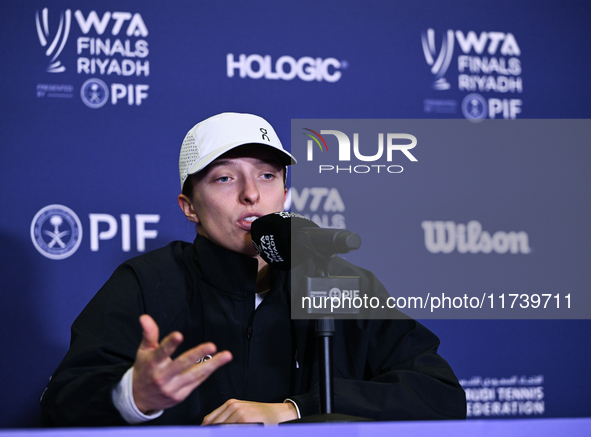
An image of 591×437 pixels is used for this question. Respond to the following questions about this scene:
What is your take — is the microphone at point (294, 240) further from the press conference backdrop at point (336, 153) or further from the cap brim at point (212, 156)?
the press conference backdrop at point (336, 153)

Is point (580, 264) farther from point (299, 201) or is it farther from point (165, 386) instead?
point (165, 386)

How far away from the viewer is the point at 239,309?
121 centimetres

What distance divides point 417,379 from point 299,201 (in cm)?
93

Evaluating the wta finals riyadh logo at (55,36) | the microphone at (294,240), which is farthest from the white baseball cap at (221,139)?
the wta finals riyadh logo at (55,36)

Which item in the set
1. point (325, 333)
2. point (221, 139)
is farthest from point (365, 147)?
point (325, 333)

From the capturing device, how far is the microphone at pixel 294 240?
2.42 ft

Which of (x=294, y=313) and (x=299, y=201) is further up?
(x=299, y=201)

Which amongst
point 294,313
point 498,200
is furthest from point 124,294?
point 498,200

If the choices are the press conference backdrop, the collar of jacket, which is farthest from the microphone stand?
the press conference backdrop

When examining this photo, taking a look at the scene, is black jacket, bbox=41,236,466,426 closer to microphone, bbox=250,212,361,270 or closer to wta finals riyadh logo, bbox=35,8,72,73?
microphone, bbox=250,212,361,270

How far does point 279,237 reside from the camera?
87 centimetres

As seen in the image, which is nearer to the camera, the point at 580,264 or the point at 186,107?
the point at 186,107

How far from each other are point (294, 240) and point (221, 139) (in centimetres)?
47

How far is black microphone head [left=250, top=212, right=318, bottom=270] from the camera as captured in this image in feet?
2.76
